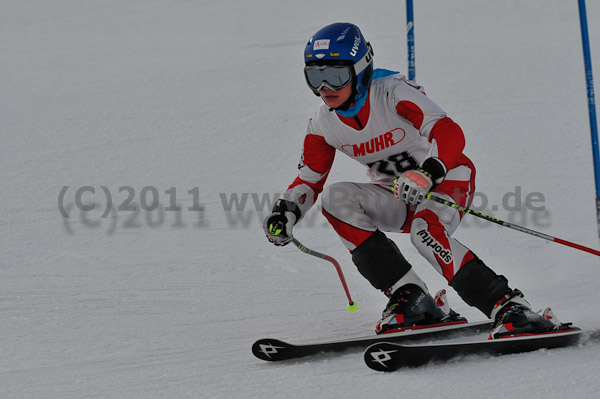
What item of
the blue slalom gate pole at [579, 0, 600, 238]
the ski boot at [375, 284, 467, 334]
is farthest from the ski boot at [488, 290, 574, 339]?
the blue slalom gate pole at [579, 0, 600, 238]

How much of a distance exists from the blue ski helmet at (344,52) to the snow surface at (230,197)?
127 cm

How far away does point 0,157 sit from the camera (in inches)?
286

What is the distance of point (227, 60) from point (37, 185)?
439cm

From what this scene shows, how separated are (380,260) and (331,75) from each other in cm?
89

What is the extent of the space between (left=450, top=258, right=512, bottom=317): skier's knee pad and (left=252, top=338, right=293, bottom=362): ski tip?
2.60ft

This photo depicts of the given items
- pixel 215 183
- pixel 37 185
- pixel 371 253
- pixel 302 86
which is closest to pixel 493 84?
pixel 302 86

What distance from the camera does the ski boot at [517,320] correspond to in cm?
294

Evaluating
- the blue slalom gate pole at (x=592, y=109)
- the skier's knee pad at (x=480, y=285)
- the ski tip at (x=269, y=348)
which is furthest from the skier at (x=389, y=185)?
the blue slalom gate pole at (x=592, y=109)

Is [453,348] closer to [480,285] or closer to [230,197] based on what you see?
[480,285]

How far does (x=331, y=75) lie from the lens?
3268 millimetres

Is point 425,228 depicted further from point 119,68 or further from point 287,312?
point 119,68

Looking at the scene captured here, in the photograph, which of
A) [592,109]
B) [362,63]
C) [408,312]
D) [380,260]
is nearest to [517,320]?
[408,312]

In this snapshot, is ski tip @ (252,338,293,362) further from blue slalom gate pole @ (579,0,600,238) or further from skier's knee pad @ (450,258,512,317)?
blue slalom gate pole @ (579,0,600,238)

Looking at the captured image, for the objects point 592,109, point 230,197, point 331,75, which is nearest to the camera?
point 331,75
